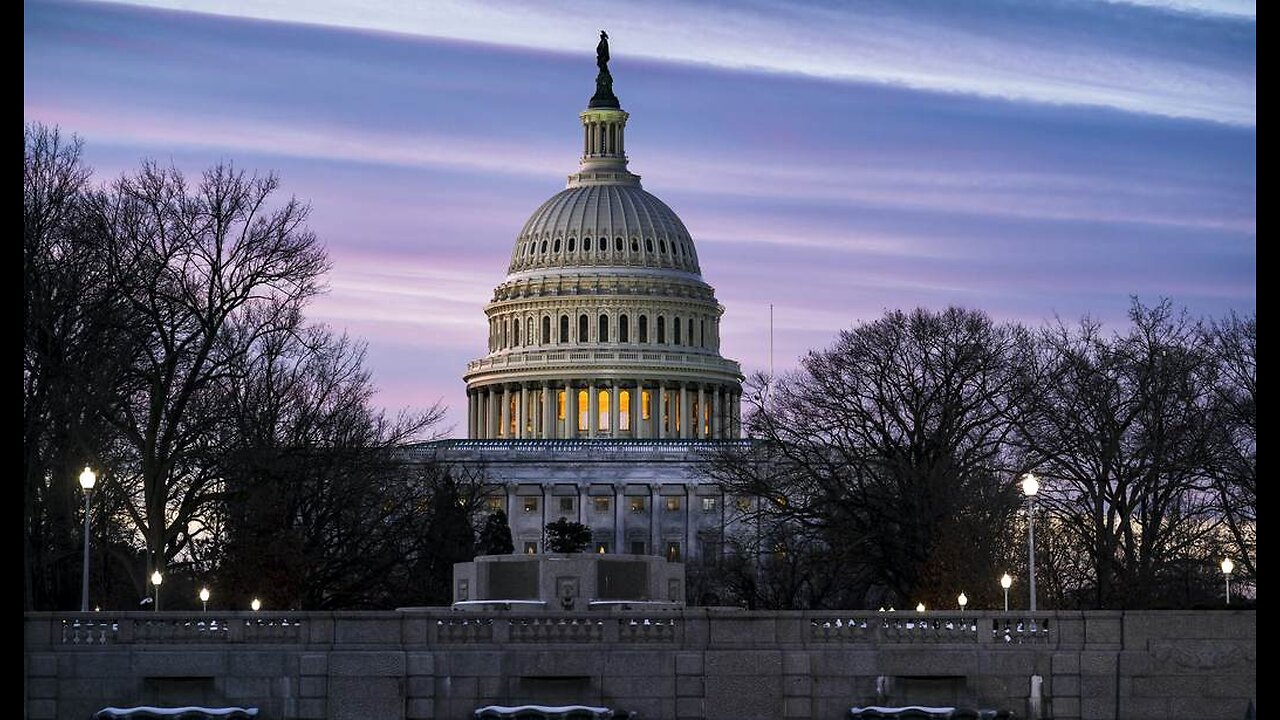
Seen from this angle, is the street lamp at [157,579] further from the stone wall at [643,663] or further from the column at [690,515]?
the column at [690,515]

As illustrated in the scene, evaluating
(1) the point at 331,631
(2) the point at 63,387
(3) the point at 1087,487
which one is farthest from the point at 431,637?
(3) the point at 1087,487

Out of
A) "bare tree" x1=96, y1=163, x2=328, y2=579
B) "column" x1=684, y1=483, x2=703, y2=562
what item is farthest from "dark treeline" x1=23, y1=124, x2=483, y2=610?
"column" x1=684, y1=483, x2=703, y2=562

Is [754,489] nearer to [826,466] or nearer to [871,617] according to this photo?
[826,466]

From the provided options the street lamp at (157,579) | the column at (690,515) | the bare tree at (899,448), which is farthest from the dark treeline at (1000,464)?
the column at (690,515)

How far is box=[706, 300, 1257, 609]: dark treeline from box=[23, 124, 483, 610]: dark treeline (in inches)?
568

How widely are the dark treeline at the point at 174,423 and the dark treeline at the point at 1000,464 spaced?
1443 centimetres

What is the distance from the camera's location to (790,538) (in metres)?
84.2

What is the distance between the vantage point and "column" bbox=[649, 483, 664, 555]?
18500cm

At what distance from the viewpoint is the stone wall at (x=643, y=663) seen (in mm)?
38969

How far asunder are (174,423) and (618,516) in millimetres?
126735

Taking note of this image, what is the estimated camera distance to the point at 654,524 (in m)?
187

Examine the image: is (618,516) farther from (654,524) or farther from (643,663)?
(643,663)

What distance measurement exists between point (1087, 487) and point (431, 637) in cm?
4695

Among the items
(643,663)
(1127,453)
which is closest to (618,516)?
(1127,453)
